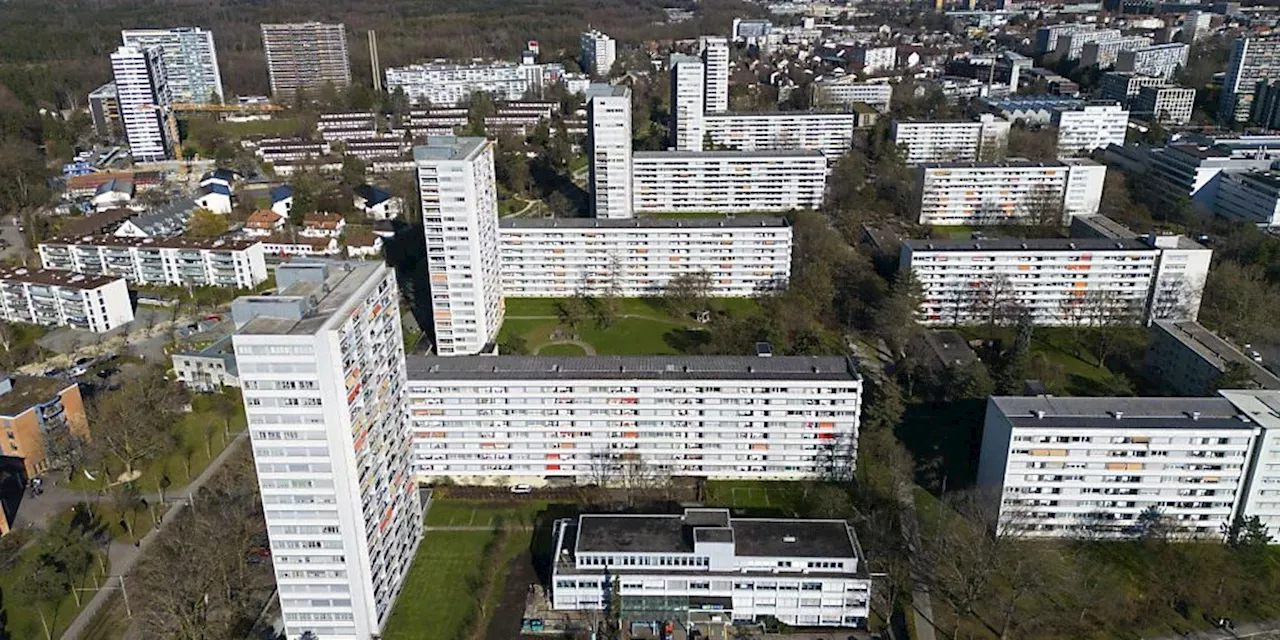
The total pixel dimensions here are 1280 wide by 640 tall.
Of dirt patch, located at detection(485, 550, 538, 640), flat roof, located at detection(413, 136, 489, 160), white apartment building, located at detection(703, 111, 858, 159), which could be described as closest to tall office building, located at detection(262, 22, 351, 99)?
white apartment building, located at detection(703, 111, 858, 159)

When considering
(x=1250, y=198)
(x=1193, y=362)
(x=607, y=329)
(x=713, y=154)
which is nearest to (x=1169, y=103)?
(x=1250, y=198)

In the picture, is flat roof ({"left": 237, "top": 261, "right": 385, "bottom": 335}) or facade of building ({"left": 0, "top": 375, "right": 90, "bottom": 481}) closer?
flat roof ({"left": 237, "top": 261, "right": 385, "bottom": 335})

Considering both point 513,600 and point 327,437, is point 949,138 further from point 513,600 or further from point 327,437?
point 327,437

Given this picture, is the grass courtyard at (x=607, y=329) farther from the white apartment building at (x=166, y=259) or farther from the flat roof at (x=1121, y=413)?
the flat roof at (x=1121, y=413)

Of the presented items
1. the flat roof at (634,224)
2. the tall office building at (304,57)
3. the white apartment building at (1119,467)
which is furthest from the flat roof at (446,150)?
the tall office building at (304,57)

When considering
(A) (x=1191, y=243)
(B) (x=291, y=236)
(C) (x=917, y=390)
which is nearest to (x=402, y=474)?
(C) (x=917, y=390)

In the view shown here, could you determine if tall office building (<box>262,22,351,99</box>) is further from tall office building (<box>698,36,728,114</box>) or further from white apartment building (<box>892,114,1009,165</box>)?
white apartment building (<box>892,114,1009,165</box>)
